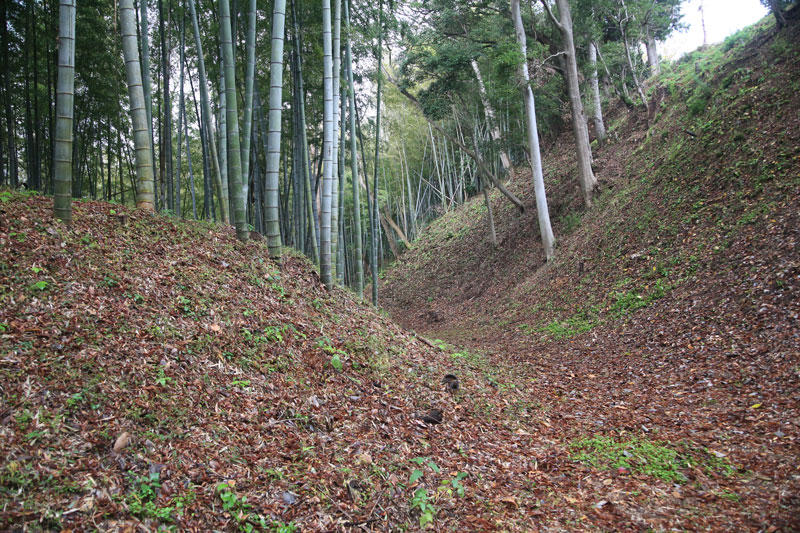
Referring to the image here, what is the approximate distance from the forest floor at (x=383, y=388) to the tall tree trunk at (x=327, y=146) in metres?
0.40

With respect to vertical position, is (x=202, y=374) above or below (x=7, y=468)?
above

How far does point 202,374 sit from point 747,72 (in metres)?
10.4

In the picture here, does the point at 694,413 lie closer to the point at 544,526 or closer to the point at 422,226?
the point at 544,526

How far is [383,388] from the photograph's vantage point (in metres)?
4.06

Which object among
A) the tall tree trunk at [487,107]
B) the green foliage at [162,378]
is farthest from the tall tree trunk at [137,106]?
the tall tree trunk at [487,107]

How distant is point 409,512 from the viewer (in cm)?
259

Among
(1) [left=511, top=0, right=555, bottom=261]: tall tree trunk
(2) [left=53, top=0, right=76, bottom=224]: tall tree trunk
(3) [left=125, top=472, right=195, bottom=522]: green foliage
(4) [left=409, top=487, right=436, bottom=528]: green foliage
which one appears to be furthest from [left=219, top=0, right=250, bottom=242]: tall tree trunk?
(1) [left=511, top=0, right=555, bottom=261]: tall tree trunk

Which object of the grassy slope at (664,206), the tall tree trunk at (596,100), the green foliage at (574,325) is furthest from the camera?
the tall tree trunk at (596,100)

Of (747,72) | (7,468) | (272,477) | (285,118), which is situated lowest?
(272,477)

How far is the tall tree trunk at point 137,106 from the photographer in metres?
4.43

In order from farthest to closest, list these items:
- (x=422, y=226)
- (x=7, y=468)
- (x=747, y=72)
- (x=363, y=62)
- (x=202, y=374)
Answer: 1. (x=422, y=226)
2. (x=363, y=62)
3. (x=747, y=72)
4. (x=202, y=374)
5. (x=7, y=468)

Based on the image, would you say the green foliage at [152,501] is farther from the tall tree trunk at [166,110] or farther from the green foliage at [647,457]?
the tall tree trunk at [166,110]

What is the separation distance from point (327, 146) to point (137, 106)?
7.12ft

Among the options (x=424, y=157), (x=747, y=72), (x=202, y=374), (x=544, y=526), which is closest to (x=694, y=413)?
(x=544, y=526)
